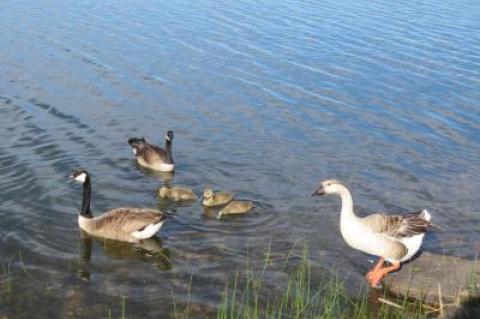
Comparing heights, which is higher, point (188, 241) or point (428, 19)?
point (428, 19)

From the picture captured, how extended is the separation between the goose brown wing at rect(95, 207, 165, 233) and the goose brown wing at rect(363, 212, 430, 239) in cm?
410

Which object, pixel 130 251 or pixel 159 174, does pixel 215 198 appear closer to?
pixel 130 251

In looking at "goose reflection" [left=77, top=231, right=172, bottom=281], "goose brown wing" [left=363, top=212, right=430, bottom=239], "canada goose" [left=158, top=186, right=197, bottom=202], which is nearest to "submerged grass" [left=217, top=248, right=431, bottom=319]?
"goose brown wing" [left=363, top=212, right=430, bottom=239]

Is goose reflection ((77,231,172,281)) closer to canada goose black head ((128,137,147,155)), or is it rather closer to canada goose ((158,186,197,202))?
canada goose ((158,186,197,202))

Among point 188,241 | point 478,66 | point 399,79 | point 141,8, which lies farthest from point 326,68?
point 188,241

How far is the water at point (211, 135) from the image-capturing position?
11.8m

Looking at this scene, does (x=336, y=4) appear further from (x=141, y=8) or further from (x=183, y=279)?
(x=183, y=279)

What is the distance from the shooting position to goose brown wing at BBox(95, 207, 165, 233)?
1265 cm

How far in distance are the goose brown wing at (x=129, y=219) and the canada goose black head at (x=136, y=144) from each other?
12.7 ft

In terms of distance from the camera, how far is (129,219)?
12633mm

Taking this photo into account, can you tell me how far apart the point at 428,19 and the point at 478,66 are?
992 cm

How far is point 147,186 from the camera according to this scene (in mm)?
15648

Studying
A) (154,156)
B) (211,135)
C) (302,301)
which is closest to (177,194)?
(154,156)

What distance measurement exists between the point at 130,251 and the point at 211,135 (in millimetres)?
6792
